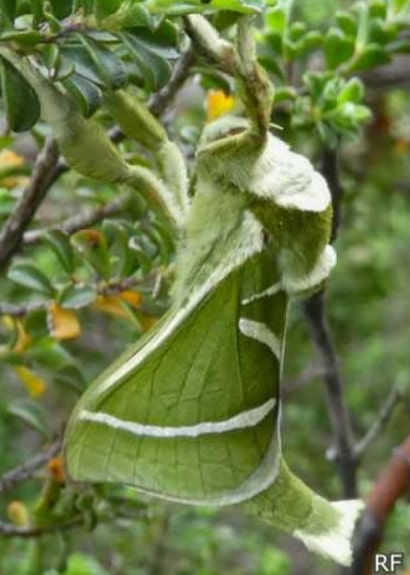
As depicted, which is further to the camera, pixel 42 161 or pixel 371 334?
pixel 371 334

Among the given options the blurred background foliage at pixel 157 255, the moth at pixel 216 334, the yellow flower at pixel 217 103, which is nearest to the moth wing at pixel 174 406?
the moth at pixel 216 334

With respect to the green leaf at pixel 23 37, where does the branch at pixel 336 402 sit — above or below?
below

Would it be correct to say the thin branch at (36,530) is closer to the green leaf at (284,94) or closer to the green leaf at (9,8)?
the green leaf at (284,94)

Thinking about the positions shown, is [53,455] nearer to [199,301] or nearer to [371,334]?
[199,301]

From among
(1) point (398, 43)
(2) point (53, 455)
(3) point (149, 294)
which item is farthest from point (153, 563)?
(1) point (398, 43)

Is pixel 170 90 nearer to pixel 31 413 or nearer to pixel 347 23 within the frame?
pixel 347 23
